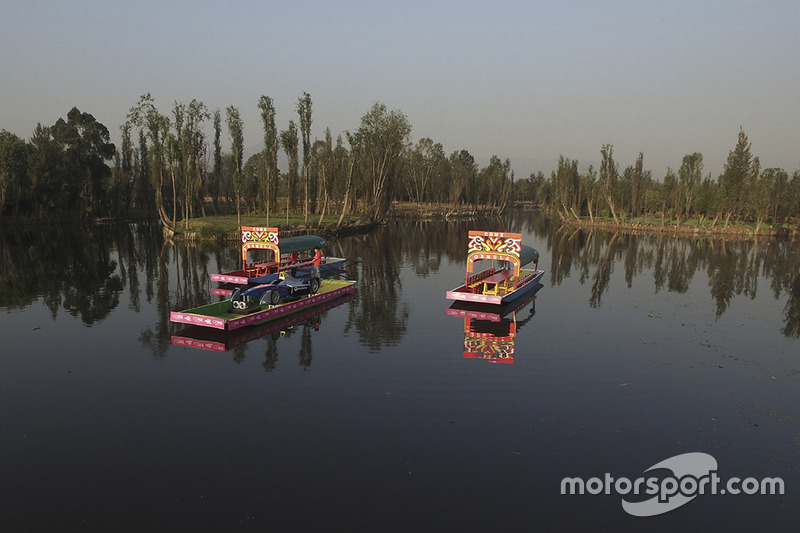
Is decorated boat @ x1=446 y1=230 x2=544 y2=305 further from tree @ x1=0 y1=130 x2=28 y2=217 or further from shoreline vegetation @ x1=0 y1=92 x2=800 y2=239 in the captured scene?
tree @ x1=0 y1=130 x2=28 y2=217

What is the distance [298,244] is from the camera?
36.6 meters

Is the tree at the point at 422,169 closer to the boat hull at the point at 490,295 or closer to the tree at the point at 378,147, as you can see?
the tree at the point at 378,147

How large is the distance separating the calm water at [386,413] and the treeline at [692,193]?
2524 inches

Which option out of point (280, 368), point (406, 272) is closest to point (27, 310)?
point (280, 368)

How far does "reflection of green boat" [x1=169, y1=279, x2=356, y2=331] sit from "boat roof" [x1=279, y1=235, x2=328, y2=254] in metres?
8.23

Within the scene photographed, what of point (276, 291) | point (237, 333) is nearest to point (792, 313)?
point (276, 291)

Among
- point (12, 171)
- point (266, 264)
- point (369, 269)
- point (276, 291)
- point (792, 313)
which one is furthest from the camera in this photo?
point (12, 171)

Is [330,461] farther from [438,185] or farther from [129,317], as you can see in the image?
[438,185]

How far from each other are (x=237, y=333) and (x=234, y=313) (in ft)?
4.64

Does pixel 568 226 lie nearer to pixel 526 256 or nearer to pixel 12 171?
pixel 526 256

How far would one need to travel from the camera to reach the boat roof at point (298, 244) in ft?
114

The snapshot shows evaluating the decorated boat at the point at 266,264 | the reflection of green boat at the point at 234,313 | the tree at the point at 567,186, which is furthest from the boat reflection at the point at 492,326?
the tree at the point at 567,186

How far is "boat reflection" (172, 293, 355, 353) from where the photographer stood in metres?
20.5

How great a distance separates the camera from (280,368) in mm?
17969
